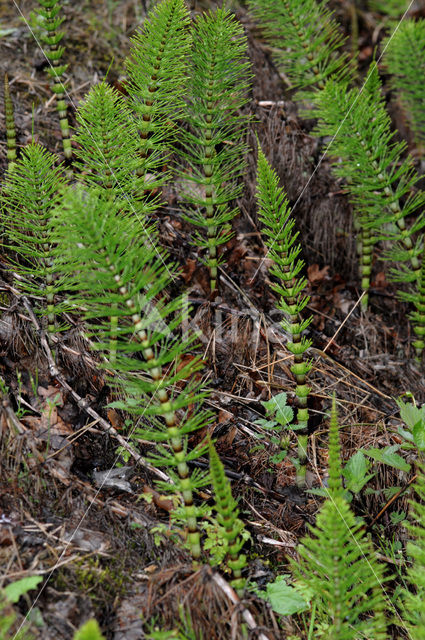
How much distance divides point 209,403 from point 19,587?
1414 mm

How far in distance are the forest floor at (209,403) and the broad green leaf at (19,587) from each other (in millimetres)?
98

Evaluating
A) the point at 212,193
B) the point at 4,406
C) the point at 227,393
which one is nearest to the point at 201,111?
the point at 212,193

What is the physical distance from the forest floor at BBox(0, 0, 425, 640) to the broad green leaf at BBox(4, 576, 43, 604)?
0.32 ft

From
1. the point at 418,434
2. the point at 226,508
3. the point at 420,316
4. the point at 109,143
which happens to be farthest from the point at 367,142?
the point at 226,508

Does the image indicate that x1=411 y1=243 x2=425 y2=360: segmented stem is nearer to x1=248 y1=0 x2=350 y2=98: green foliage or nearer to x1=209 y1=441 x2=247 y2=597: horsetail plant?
x1=248 y1=0 x2=350 y2=98: green foliage

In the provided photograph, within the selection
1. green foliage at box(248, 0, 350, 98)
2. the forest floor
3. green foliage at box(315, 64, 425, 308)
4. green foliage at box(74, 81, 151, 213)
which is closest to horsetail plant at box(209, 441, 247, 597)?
the forest floor

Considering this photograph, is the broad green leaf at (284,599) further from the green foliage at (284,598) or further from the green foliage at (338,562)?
the green foliage at (338,562)

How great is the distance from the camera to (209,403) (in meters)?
3.29

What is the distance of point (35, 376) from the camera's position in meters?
3.05

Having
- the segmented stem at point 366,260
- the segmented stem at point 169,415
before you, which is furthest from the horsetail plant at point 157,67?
the segmented stem at point 366,260

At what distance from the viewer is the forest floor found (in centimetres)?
237

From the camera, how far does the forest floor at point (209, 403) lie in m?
2.37

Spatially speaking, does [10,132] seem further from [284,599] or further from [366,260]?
[284,599]

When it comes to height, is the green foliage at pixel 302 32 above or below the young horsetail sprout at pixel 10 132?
above
